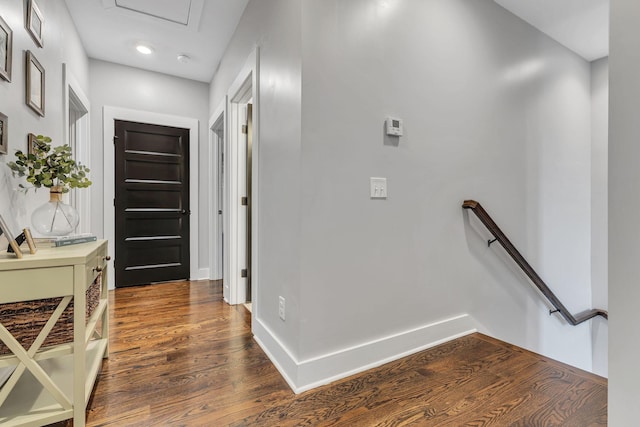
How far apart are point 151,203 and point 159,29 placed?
186cm

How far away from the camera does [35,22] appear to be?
1802 mm

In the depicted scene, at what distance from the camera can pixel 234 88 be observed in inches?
106

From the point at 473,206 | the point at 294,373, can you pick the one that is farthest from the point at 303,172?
the point at 473,206

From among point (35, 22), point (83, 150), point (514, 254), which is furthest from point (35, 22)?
point (514, 254)

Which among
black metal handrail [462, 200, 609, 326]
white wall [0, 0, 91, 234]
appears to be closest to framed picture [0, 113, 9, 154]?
white wall [0, 0, 91, 234]

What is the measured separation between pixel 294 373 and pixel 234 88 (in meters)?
2.31

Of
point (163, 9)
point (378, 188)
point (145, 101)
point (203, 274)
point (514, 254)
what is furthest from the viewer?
point (203, 274)

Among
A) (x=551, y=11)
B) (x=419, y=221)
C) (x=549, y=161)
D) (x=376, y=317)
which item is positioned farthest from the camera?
(x=549, y=161)

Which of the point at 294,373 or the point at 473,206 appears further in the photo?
the point at 473,206

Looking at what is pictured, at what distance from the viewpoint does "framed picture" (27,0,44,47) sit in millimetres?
1697

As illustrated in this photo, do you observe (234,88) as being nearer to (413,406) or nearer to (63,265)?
(63,265)

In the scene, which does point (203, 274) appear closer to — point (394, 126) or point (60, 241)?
point (60, 241)

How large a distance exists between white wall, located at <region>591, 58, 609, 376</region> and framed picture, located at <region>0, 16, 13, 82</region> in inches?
195

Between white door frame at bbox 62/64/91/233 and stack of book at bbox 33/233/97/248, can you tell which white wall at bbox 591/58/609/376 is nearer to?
stack of book at bbox 33/233/97/248
